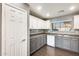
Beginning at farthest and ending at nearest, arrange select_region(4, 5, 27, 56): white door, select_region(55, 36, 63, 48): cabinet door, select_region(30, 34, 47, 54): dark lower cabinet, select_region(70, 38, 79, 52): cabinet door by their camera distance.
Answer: select_region(55, 36, 63, 48): cabinet door
select_region(70, 38, 79, 52): cabinet door
select_region(30, 34, 47, 54): dark lower cabinet
select_region(4, 5, 27, 56): white door

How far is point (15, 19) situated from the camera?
4.70 ft

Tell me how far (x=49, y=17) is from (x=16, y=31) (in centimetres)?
215

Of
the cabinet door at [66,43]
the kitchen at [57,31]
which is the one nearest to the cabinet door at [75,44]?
the kitchen at [57,31]

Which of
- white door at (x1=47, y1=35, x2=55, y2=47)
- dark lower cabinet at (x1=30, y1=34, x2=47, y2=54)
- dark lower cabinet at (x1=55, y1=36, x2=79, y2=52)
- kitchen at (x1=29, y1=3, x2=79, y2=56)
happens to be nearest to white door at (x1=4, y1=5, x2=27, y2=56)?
dark lower cabinet at (x1=30, y1=34, x2=47, y2=54)

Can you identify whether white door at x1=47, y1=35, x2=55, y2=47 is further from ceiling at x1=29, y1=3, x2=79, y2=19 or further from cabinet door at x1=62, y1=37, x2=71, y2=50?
ceiling at x1=29, y1=3, x2=79, y2=19

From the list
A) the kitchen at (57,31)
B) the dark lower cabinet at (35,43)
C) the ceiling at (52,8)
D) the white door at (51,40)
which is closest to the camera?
the ceiling at (52,8)

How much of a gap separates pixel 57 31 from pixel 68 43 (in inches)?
30.9

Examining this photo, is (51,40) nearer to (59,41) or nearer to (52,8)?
(59,41)

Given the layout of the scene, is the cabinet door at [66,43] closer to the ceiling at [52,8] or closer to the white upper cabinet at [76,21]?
the white upper cabinet at [76,21]

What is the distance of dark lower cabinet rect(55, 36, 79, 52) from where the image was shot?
304 centimetres

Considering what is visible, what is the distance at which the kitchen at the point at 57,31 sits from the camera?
9.41 ft

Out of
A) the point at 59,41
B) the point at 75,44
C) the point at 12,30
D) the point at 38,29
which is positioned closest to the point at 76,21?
the point at 75,44

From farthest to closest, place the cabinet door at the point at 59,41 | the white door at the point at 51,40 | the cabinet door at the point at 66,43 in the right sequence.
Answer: the white door at the point at 51,40, the cabinet door at the point at 59,41, the cabinet door at the point at 66,43

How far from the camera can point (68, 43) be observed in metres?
3.25
